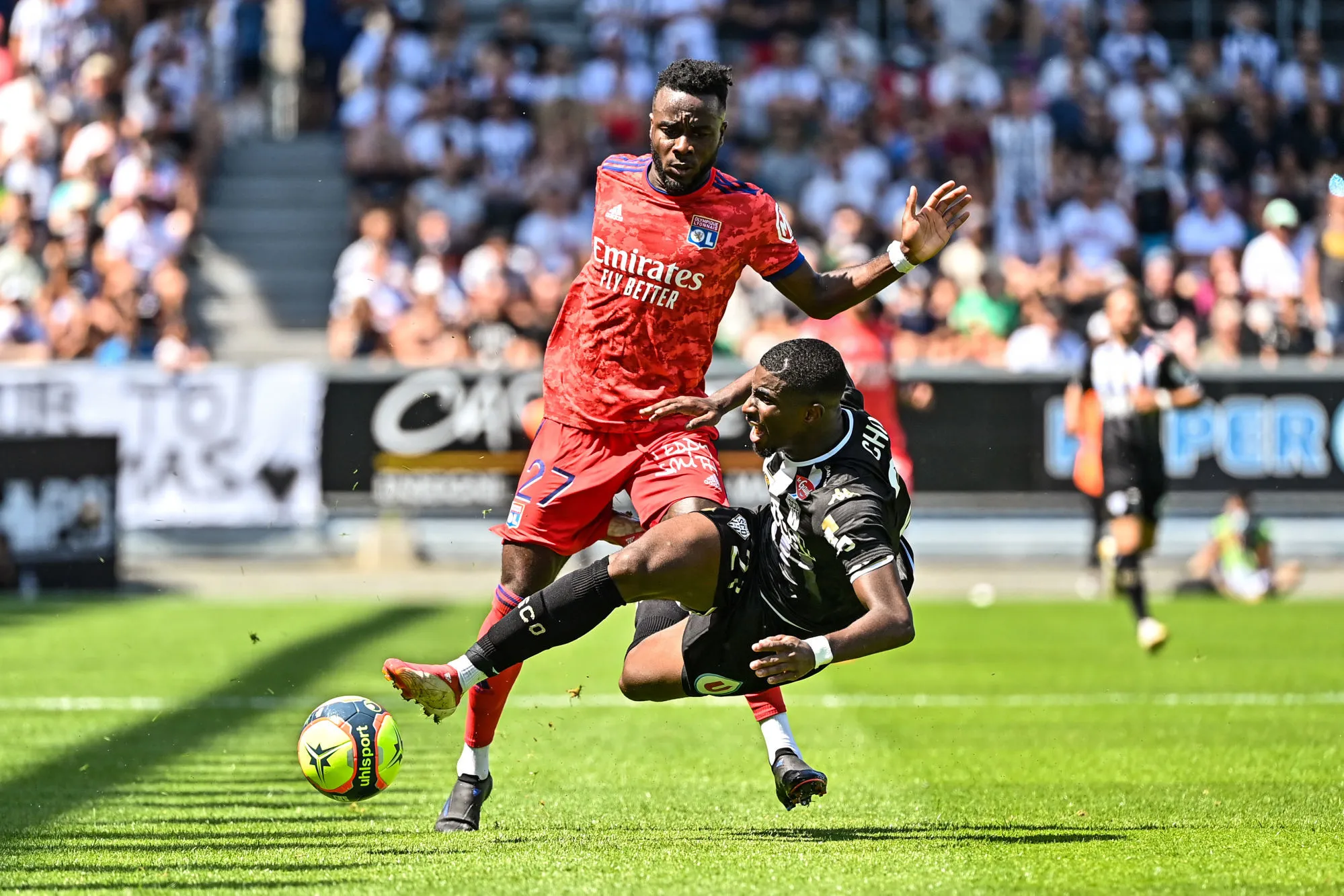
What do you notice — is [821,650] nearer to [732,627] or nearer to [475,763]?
[732,627]

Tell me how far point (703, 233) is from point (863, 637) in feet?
5.90

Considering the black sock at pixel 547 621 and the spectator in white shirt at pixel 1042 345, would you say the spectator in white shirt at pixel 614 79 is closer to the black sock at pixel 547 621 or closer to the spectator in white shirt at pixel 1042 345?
the spectator in white shirt at pixel 1042 345

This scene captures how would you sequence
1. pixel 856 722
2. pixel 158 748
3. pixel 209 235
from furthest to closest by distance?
1. pixel 209 235
2. pixel 856 722
3. pixel 158 748

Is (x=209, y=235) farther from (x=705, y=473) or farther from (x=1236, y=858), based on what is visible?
(x=1236, y=858)

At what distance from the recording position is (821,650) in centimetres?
565

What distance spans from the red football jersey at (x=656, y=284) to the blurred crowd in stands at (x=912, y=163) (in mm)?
10459

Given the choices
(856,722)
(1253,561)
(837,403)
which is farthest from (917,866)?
(1253,561)

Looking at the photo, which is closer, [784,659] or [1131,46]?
[784,659]

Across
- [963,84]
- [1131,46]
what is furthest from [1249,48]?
[963,84]

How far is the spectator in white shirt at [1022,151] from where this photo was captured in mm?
20500

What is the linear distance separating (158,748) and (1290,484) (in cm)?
1197

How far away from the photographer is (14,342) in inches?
731

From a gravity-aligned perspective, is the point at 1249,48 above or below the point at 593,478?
above

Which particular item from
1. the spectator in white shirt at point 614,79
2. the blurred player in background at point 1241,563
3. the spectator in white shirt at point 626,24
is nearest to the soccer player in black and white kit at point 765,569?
the blurred player in background at point 1241,563
